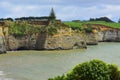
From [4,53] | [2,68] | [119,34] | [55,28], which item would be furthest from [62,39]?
[119,34]

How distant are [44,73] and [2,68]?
6341mm

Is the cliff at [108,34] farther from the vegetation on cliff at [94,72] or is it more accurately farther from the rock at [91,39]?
the vegetation on cliff at [94,72]

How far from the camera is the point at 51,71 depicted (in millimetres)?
43812

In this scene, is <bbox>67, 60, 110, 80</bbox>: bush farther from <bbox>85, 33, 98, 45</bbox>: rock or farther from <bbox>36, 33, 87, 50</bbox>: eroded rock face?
<bbox>85, 33, 98, 45</bbox>: rock

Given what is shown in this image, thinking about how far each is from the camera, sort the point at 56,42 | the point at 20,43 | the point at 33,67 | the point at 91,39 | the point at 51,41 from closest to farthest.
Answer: the point at 33,67, the point at 20,43, the point at 56,42, the point at 51,41, the point at 91,39

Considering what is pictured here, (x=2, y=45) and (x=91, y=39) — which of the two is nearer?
(x=2, y=45)

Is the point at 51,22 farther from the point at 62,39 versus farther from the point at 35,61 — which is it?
the point at 35,61

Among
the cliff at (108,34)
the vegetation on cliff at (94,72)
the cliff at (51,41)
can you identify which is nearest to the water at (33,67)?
the cliff at (51,41)

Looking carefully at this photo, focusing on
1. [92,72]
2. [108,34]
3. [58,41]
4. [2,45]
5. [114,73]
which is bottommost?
[108,34]

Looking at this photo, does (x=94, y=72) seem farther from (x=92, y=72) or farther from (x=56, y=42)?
(x=56, y=42)

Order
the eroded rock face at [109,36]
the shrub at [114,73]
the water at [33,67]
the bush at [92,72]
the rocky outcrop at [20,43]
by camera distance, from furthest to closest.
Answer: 1. the eroded rock face at [109,36]
2. the rocky outcrop at [20,43]
3. the water at [33,67]
4. the shrub at [114,73]
5. the bush at [92,72]

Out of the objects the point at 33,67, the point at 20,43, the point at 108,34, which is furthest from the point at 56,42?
the point at 108,34

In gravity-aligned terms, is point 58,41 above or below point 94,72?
below

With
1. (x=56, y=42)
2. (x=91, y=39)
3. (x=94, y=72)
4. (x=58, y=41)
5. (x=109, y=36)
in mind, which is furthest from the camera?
(x=109, y=36)
